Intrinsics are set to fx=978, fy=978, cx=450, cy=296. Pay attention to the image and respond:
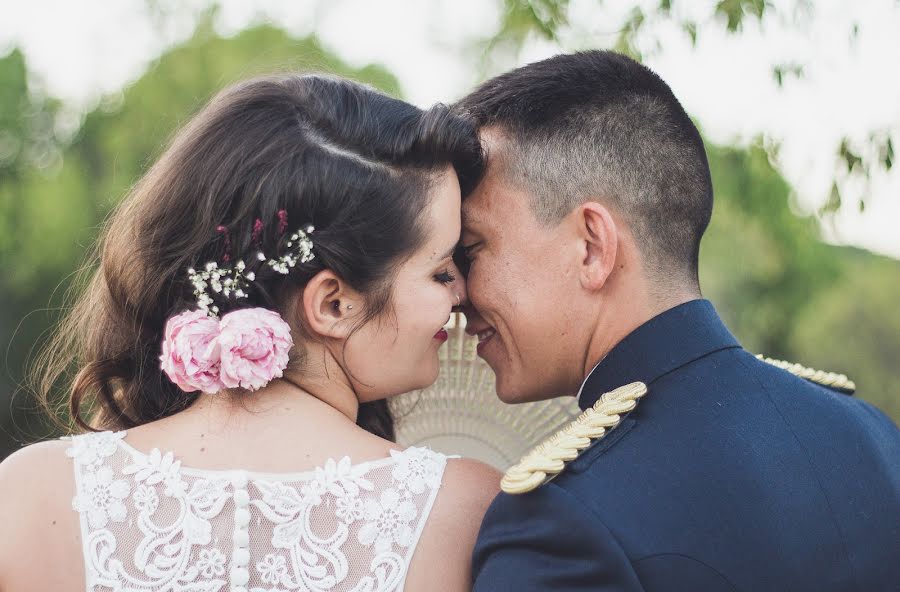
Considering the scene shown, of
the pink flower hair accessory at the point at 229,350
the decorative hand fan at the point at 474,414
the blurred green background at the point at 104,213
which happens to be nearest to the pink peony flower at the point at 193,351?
the pink flower hair accessory at the point at 229,350

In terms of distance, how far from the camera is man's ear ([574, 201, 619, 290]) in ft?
8.89

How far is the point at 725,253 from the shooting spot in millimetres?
23000

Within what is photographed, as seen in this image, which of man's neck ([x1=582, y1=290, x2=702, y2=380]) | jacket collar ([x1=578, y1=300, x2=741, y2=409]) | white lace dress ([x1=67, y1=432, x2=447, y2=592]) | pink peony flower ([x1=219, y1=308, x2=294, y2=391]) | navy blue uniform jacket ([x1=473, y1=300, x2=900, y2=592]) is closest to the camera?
navy blue uniform jacket ([x1=473, y1=300, x2=900, y2=592])

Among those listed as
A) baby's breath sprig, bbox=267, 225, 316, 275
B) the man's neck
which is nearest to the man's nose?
the man's neck

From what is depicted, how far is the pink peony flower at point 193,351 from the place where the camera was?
7.86 ft

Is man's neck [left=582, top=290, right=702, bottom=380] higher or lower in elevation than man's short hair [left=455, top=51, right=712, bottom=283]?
lower

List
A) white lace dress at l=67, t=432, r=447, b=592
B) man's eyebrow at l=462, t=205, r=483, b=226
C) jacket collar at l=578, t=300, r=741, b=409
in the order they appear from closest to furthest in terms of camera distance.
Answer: white lace dress at l=67, t=432, r=447, b=592 < jacket collar at l=578, t=300, r=741, b=409 < man's eyebrow at l=462, t=205, r=483, b=226

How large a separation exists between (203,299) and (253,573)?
2.34 ft

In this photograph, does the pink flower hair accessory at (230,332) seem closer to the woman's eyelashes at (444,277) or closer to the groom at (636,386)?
the woman's eyelashes at (444,277)

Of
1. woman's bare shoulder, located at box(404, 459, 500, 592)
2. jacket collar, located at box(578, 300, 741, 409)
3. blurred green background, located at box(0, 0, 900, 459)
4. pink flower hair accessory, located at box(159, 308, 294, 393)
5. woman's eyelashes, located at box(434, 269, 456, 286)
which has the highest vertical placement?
blurred green background, located at box(0, 0, 900, 459)

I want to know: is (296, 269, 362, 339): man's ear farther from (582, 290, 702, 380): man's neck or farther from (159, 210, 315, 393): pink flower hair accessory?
(582, 290, 702, 380): man's neck

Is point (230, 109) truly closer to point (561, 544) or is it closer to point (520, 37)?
point (561, 544)

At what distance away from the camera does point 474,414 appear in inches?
158

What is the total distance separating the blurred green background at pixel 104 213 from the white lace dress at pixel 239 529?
51.3ft
